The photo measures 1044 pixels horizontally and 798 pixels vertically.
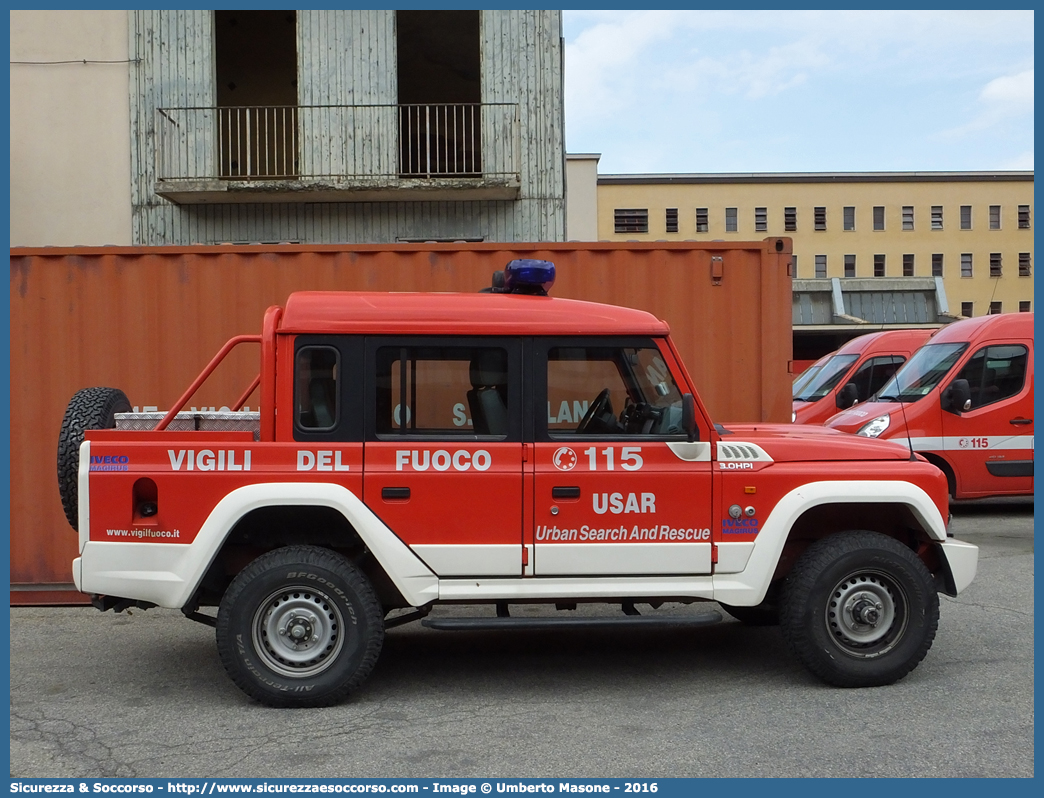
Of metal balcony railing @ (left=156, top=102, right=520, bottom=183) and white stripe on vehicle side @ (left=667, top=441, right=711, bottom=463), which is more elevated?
metal balcony railing @ (left=156, top=102, right=520, bottom=183)

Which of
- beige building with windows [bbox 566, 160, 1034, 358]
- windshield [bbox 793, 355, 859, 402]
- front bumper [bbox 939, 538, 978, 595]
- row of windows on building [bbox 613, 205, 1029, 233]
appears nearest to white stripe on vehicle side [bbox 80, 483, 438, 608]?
front bumper [bbox 939, 538, 978, 595]

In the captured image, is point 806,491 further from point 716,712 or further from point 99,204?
point 99,204

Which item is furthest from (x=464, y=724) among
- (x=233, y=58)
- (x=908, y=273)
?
(x=908, y=273)

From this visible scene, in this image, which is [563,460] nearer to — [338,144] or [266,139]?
[338,144]

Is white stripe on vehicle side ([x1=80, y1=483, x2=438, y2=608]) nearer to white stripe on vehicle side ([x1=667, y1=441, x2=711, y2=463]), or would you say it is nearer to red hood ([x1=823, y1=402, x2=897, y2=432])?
white stripe on vehicle side ([x1=667, y1=441, x2=711, y2=463])

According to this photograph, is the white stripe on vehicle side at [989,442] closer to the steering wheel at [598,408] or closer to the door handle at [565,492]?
the steering wheel at [598,408]

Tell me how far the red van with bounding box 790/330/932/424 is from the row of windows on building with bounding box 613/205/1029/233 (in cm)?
5521

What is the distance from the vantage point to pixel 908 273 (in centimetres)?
7356

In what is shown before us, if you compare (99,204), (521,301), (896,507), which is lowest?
(896,507)

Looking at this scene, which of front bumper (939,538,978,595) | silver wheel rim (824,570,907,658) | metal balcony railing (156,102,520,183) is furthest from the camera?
metal balcony railing (156,102,520,183)

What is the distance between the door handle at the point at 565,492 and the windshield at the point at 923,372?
760 centimetres

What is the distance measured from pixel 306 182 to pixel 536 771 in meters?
14.2

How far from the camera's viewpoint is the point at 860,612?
5.31 m

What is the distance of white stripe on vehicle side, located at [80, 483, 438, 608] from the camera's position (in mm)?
5059
